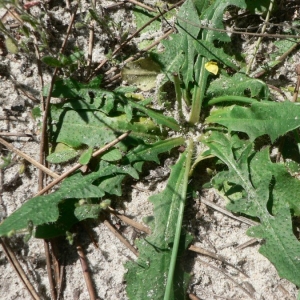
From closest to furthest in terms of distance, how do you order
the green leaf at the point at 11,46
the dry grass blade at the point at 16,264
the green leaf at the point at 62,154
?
the dry grass blade at the point at 16,264 < the green leaf at the point at 62,154 < the green leaf at the point at 11,46

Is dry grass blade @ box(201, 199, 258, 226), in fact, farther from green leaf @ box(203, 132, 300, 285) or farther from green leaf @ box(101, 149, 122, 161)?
green leaf @ box(101, 149, 122, 161)

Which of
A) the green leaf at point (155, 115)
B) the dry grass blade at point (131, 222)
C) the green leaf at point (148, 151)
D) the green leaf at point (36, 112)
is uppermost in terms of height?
the green leaf at point (155, 115)

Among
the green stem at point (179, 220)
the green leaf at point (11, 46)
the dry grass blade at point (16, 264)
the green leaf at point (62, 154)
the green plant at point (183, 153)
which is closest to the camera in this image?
the green stem at point (179, 220)

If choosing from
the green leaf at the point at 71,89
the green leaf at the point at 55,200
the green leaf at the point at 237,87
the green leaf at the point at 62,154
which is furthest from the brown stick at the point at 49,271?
the green leaf at the point at 237,87

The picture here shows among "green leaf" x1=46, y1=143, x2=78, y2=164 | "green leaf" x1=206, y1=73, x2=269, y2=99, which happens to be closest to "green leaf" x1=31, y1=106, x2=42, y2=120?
"green leaf" x1=46, y1=143, x2=78, y2=164

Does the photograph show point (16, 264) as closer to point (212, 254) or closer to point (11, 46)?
point (212, 254)

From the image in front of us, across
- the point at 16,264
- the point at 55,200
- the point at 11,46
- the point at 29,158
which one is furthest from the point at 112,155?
the point at 11,46

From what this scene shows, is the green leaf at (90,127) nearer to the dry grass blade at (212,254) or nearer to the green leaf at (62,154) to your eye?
the green leaf at (62,154)
